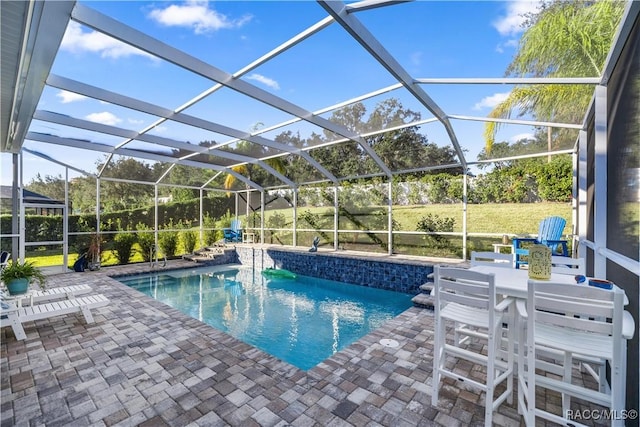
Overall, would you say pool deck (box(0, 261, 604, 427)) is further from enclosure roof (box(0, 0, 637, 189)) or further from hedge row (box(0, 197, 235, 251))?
hedge row (box(0, 197, 235, 251))

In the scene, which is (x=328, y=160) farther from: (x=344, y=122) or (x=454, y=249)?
(x=454, y=249)

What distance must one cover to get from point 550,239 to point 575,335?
528cm

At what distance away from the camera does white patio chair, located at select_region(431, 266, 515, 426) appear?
2.33m

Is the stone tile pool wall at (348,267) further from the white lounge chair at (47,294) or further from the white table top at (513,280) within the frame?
the white lounge chair at (47,294)

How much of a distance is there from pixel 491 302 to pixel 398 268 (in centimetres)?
618

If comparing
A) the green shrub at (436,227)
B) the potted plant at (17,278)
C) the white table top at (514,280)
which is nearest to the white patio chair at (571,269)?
the white table top at (514,280)

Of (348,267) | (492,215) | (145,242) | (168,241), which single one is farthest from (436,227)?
(145,242)

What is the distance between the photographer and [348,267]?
31.0ft

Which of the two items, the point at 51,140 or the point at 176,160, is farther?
the point at 176,160

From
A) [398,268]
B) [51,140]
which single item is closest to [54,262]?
[51,140]

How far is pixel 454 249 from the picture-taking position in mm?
8938

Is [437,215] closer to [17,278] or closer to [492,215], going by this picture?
[492,215]

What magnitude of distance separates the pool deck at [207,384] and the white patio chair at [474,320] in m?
0.26

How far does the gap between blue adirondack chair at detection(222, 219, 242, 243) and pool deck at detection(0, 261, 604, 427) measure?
29.3 ft
